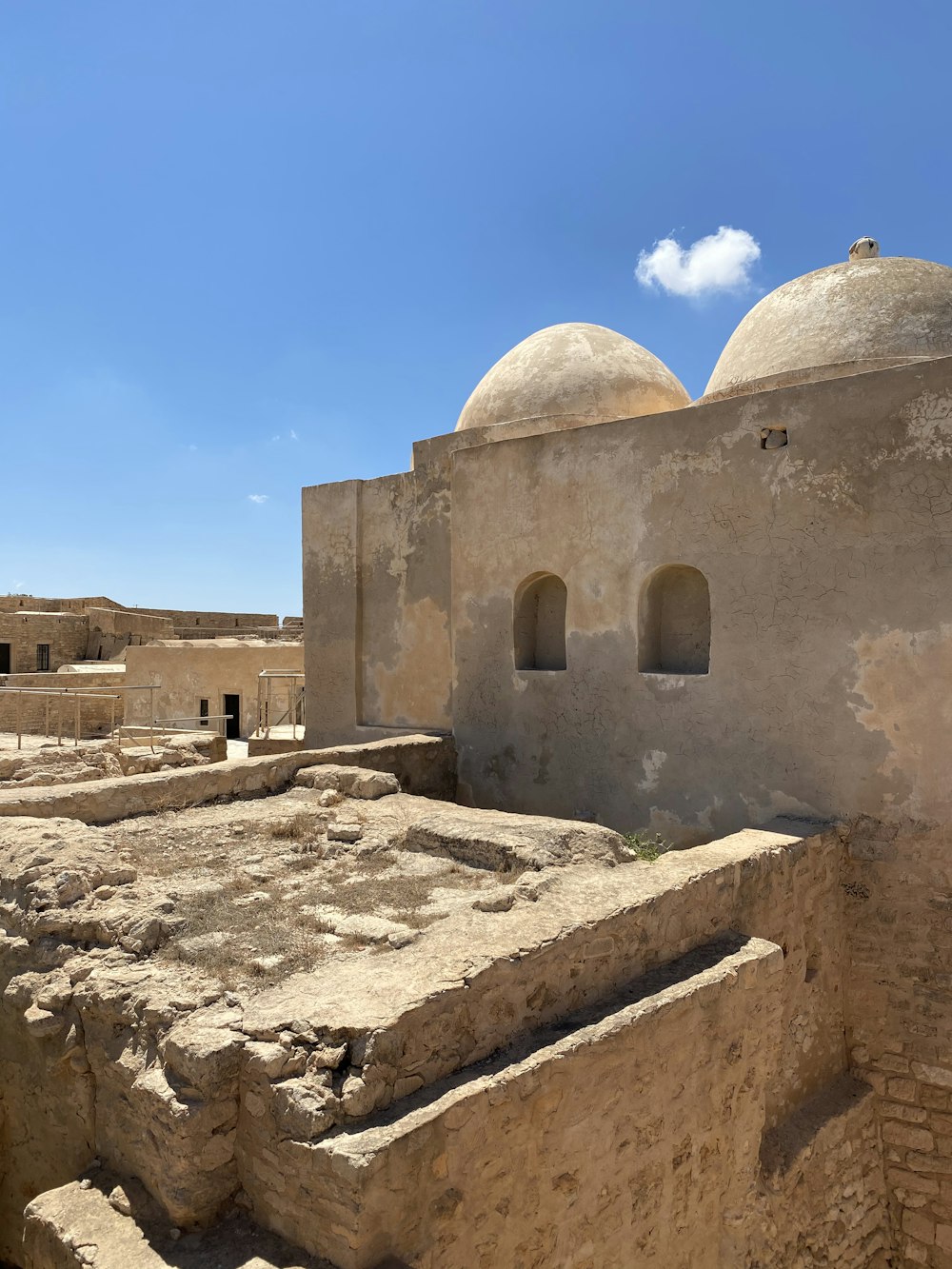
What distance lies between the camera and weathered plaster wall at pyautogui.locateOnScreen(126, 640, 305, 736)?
17.3m

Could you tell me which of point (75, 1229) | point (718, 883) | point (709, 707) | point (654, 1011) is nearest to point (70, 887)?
point (75, 1229)

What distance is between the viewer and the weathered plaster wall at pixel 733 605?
6055 millimetres

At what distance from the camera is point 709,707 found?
704 cm

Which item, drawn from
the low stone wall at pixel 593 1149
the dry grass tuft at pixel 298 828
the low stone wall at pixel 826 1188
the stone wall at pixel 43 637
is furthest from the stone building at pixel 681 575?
the stone wall at pixel 43 637

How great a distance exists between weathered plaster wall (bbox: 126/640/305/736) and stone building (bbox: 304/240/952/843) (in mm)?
7037

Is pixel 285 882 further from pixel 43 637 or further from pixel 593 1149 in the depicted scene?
pixel 43 637

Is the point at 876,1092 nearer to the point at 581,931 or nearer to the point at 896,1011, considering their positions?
the point at 896,1011

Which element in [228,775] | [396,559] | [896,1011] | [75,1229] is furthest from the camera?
[396,559]

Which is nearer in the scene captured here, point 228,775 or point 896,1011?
point 896,1011

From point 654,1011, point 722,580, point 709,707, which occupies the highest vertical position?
point 722,580

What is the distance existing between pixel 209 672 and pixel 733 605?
512 inches

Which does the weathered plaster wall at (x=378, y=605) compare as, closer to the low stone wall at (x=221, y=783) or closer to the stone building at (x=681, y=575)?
the stone building at (x=681, y=575)

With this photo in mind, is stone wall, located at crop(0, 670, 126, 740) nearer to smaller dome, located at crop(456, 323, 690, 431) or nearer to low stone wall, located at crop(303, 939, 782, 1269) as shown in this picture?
smaller dome, located at crop(456, 323, 690, 431)

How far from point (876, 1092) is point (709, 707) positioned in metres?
2.94
